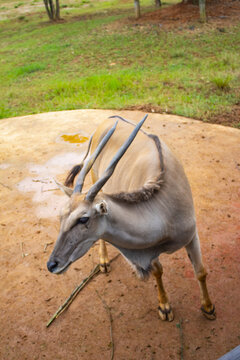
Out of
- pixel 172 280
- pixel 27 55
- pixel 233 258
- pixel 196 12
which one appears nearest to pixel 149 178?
pixel 172 280

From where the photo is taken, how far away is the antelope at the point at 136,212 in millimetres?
2148

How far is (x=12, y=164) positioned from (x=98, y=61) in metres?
6.82

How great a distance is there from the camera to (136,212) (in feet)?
7.77

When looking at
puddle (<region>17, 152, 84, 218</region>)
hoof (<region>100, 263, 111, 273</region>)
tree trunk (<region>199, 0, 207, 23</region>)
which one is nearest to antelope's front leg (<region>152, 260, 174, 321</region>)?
hoof (<region>100, 263, 111, 273</region>)

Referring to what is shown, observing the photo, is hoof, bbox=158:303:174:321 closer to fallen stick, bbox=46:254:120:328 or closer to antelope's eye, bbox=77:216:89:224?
fallen stick, bbox=46:254:120:328

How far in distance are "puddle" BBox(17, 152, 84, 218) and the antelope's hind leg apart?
7.14 feet

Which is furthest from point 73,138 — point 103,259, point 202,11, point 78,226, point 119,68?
point 202,11

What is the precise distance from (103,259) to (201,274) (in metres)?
1.10

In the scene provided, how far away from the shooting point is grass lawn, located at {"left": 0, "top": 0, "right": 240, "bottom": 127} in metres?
7.77

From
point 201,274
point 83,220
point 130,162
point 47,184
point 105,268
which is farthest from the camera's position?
point 47,184

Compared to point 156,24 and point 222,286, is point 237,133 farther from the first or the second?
point 156,24

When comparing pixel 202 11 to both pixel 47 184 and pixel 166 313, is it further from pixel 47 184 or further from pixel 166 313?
pixel 166 313

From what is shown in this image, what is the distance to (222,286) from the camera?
328 centimetres

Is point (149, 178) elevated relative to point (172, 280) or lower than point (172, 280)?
elevated
